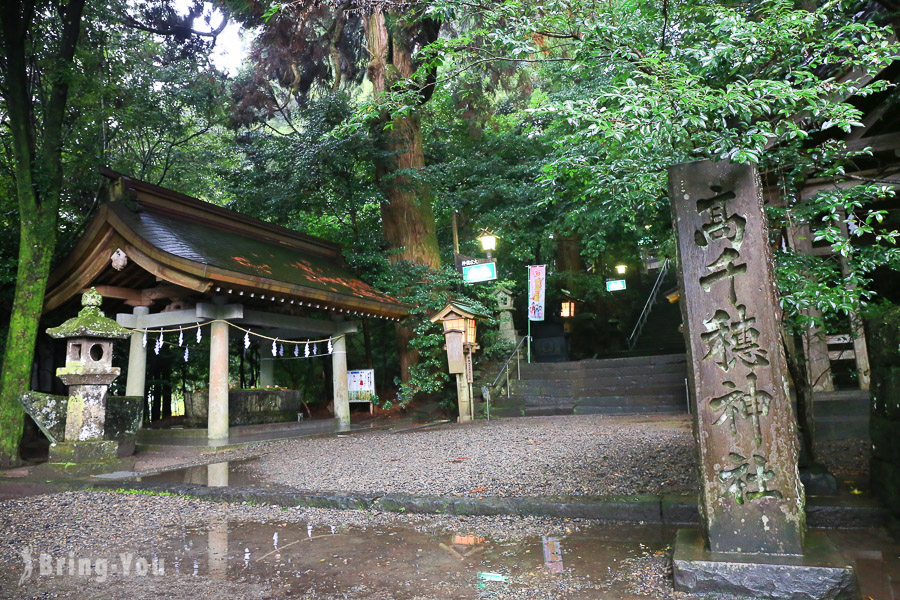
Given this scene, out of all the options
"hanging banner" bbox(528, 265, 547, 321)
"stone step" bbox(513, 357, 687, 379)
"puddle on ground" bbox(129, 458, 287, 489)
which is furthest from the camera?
"hanging banner" bbox(528, 265, 547, 321)

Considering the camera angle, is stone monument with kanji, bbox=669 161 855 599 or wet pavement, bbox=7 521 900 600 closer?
stone monument with kanji, bbox=669 161 855 599

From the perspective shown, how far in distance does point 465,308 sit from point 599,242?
3636mm

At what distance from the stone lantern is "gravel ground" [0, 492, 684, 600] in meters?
1.51

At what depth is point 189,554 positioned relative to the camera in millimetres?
3607

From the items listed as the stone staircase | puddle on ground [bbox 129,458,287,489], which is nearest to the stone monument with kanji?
puddle on ground [bbox 129,458,287,489]

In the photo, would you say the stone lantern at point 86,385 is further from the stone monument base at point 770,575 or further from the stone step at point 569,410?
the stone step at point 569,410

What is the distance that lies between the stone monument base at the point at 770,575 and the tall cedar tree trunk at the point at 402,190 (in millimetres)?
11624

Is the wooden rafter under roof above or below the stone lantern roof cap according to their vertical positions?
above

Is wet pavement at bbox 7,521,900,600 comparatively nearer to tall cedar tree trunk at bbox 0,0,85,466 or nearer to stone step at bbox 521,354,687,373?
tall cedar tree trunk at bbox 0,0,85,466

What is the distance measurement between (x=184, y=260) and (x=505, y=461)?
238 inches

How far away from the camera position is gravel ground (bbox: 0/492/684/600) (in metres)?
2.85

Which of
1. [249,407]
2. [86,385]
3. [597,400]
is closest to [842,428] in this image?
[597,400]

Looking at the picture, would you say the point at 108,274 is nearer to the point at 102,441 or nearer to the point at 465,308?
the point at 102,441

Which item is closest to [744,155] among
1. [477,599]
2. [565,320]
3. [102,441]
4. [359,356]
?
[477,599]
